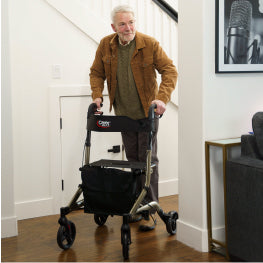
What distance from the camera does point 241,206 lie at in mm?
2504

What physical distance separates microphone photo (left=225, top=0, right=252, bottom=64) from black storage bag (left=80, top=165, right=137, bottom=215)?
3.15 feet

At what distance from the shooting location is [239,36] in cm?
279

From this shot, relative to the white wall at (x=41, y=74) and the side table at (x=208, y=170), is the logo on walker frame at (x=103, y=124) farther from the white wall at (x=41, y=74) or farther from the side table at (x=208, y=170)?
the white wall at (x=41, y=74)

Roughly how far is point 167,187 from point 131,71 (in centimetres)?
140

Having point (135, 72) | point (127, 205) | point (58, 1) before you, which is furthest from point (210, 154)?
point (58, 1)

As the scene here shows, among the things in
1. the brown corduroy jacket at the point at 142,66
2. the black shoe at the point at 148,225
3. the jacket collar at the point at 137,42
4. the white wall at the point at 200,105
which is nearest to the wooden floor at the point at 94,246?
the black shoe at the point at 148,225

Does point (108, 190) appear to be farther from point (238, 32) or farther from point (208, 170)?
point (238, 32)

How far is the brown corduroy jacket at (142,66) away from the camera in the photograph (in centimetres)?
314

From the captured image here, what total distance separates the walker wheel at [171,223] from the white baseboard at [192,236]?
2.9 inches

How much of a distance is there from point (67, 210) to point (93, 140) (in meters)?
1.08

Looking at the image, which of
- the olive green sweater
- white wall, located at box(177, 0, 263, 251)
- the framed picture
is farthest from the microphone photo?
the olive green sweater

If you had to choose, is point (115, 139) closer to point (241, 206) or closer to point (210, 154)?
point (210, 154)

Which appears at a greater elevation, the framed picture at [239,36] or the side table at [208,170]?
the framed picture at [239,36]

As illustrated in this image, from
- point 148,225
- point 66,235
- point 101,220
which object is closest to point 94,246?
point 66,235
